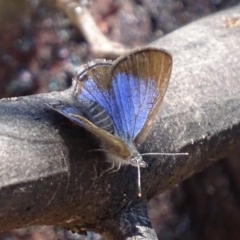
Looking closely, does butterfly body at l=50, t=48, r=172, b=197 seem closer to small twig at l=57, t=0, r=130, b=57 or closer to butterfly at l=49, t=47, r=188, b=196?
butterfly at l=49, t=47, r=188, b=196

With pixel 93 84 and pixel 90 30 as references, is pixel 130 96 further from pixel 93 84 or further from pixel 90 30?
pixel 90 30

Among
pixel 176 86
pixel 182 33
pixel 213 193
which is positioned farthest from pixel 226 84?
pixel 213 193

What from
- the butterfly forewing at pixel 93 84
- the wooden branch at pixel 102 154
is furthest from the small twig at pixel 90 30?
the butterfly forewing at pixel 93 84

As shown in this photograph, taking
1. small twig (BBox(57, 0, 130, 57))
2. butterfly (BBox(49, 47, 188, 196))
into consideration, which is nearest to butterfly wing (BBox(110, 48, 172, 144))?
butterfly (BBox(49, 47, 188, 196))

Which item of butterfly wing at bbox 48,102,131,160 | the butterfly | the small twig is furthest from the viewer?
the small twig

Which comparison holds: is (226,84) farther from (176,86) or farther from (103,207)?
(103,207)

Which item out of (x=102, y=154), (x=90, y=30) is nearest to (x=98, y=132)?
(x=102, y=154)

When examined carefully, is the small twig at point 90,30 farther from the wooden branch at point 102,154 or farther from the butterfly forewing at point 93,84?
the butterfly forewing at point 93,84

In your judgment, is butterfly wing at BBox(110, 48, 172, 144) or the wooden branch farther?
butterfly wing at BBox(110, 48, 172, 144)
